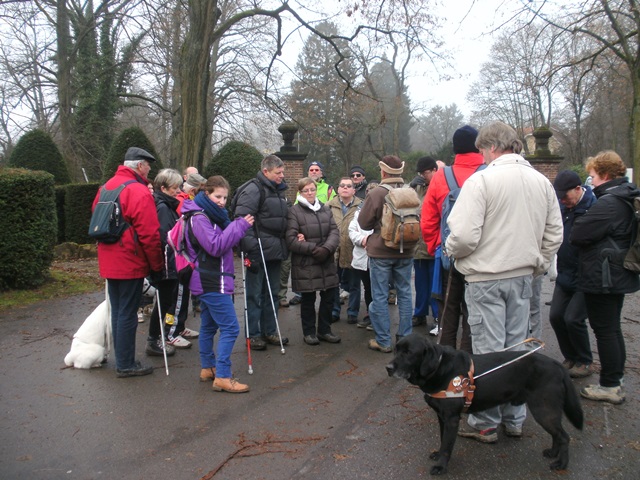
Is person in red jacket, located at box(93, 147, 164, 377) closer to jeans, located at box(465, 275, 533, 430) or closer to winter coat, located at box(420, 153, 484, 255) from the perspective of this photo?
winter coat, located at box(420, 153, 484, 255)

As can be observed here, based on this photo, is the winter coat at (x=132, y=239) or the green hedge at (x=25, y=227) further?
the green hedge at (x=25, y=227)

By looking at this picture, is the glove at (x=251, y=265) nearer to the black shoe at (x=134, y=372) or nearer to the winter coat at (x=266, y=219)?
the winter coat at (x=266, y=219)

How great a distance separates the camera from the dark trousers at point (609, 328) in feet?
13.9

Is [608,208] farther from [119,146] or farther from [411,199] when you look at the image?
[119,146]

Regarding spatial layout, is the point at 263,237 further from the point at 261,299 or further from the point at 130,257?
the point at 130,257

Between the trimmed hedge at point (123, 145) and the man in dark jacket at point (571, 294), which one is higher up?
the trimmed hedge at point (123, 145)

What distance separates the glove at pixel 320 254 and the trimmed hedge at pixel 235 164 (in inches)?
326

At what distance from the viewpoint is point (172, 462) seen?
358 centimetres

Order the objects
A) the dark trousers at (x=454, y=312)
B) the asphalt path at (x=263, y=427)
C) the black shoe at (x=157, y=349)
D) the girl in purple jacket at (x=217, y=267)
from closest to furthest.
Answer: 1. the asphalt path at (x=263, y=427)
2. the dark trousers at (x=454, y=312)
3. the girl in purple jacket at (x=217, y=267)
4. the black shoe at (x=157, y=349)

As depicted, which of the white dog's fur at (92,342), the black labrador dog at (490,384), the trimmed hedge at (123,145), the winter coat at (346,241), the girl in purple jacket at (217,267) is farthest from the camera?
the trimmed hedge at (123,145)

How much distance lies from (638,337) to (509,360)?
3.69 metres

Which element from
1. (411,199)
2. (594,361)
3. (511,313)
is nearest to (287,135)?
(411,199)

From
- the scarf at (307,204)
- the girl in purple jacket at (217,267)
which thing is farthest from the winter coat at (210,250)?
the scarf at (307,204)

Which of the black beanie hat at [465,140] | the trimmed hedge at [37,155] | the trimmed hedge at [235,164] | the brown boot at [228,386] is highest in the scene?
the trimmed hedge at [37,155]
